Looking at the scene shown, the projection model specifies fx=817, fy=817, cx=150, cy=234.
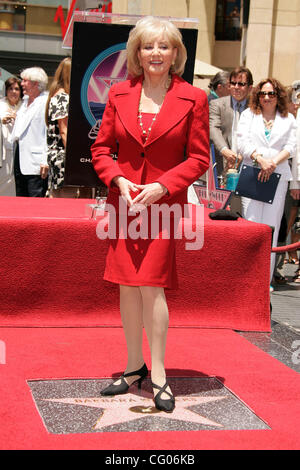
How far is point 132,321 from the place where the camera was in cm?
434

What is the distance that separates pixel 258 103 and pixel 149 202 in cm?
388

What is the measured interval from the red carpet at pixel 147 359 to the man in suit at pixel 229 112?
2893mm

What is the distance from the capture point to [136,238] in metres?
4.18

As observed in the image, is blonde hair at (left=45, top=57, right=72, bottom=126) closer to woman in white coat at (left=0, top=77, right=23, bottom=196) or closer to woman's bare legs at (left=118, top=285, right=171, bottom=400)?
woman in white coat at (left=0, top=77, right=23, bottom=196)

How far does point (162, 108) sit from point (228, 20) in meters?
19.5

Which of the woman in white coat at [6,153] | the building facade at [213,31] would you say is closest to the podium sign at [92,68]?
the woman in white coat at [6,153]

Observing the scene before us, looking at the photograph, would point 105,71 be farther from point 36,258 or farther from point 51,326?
point 51,326

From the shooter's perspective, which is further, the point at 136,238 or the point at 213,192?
the point at 213,192

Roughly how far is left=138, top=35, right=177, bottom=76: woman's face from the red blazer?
0.14 m

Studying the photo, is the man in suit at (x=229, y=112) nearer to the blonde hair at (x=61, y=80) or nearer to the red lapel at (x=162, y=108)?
the blonde hair at (x=61, y=80)

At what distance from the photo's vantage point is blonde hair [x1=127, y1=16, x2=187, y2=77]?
13.8 feet

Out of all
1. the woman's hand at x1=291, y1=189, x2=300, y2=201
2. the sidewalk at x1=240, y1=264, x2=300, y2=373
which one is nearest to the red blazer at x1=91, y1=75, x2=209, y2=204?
the sidewalk at x1=240, y1=264, x2=300, y2=373
